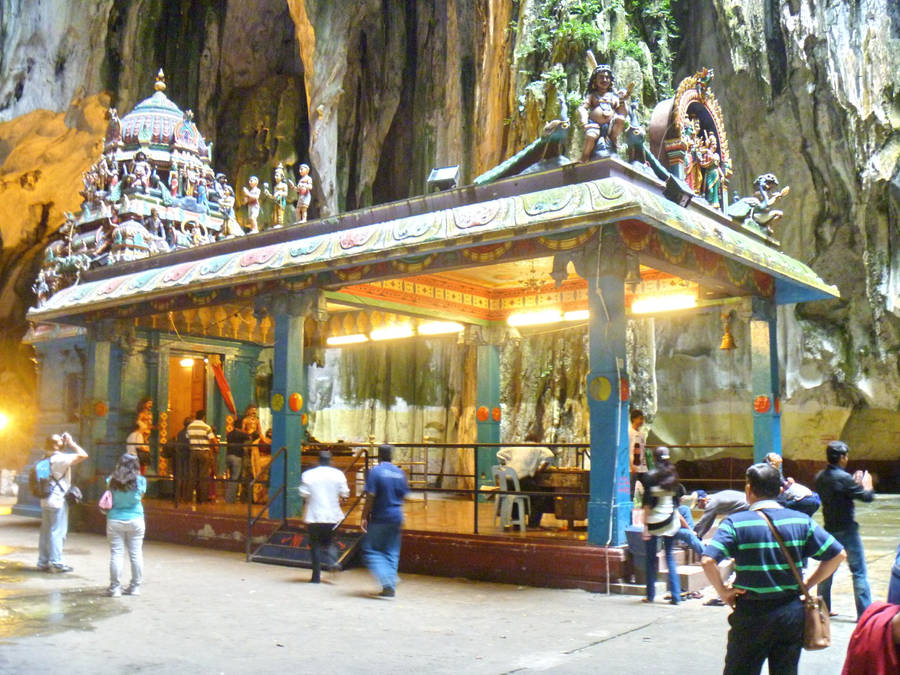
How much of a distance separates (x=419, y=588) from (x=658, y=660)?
3911mm

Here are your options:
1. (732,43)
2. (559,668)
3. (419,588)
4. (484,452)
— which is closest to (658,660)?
(559,668)

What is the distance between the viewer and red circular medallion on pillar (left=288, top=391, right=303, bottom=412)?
12625mm

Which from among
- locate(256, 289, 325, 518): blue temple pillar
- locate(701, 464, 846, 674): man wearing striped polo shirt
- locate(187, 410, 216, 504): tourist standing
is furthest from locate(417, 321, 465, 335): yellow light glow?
locate(701, 464, 846, 674): man wearing striped polo shirt

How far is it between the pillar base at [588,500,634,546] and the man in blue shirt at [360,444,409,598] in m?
2.06

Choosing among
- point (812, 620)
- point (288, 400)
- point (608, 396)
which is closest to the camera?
point (812, 620)

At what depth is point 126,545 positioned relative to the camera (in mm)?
9398

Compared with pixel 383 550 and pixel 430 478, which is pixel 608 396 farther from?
pixel 430 478

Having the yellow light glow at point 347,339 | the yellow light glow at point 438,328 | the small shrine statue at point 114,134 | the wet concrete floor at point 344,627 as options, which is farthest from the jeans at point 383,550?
the small shrine statue at point 114,134

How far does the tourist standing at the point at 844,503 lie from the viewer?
23.7 feet

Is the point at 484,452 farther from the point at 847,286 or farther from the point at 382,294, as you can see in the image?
the point at 847,286

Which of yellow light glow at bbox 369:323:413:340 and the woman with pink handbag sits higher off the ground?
yellow light glow at bbox 369:323:413:340

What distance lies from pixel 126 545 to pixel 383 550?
2.72 m

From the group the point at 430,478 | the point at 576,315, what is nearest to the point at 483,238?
the point at 576,315

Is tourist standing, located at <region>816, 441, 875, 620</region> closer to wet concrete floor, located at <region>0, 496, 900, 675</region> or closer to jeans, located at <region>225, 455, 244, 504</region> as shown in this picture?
wet concrete floor, located at <region>0, 496, 900, 675</region>
